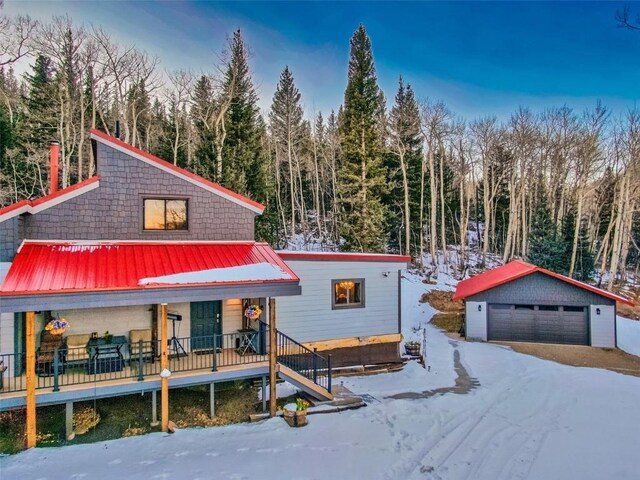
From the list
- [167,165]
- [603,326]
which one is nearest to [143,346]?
[167,165]

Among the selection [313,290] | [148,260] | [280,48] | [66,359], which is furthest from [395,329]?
[280,48]

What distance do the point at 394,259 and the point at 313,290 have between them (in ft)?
10.9

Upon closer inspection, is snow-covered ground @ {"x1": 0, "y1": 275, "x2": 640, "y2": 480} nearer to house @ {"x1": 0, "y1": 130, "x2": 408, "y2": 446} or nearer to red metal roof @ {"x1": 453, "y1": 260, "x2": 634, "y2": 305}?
house @ {"x1": 0, "y1": 130, "x2": 408, "y2": 446}

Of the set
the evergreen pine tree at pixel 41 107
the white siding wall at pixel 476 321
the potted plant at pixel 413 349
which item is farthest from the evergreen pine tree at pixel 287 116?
the potted plant at pixel 413 349

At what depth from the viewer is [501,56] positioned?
27.4 m

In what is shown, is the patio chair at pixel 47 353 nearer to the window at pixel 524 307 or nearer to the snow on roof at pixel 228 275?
the snow on roof at pixel 228 275

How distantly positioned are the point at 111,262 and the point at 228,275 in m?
2.70

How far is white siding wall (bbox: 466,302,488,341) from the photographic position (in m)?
18.8

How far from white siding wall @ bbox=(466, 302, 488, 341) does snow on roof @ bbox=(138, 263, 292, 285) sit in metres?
12.5

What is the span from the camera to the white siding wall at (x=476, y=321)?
61.6ft

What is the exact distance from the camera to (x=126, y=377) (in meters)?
8.81

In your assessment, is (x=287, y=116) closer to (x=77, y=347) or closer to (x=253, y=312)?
(x=253, y=312)

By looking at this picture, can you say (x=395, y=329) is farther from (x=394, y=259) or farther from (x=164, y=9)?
(x=164, y=9)

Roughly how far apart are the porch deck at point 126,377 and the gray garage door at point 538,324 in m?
13.1
